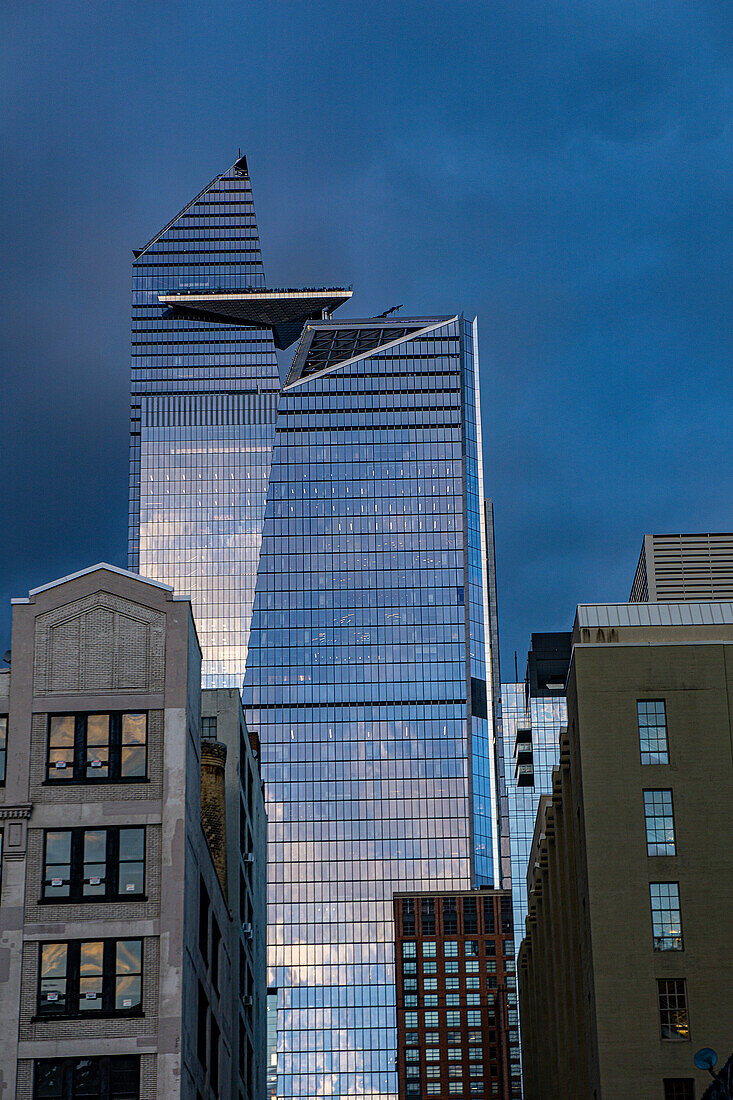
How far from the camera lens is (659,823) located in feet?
284

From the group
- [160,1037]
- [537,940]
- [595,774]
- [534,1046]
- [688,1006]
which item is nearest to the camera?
[160,1037]

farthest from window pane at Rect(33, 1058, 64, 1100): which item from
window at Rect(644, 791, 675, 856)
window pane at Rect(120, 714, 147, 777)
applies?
window at Rect(644, 791, 675, 856)

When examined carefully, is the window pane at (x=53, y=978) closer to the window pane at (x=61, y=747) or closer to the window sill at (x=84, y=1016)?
the window sill at (x=84, y=1016)

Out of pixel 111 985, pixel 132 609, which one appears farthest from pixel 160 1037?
pixel 132 609

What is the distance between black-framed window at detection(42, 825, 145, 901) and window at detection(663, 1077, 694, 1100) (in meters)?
30.0

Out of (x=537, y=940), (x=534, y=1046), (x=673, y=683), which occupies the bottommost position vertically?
(x=534, y=1046)

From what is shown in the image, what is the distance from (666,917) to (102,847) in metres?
31.2

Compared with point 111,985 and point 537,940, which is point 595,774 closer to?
point 111,985

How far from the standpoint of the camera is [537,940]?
144 metres

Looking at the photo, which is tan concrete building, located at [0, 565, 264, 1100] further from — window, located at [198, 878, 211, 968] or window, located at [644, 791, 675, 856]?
window, located at [644, 791, 675, 856]

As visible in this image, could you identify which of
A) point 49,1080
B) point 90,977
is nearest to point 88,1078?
point 49,1080

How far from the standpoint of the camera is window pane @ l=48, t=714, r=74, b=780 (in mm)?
73500

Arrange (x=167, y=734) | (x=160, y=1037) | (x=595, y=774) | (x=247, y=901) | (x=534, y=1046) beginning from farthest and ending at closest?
(x=534, y=1046) < (x=247, y=901) < (x=595, y=774) < (x=167, y=734) < (x=160, y=1037)

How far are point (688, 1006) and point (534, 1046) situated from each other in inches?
3008
